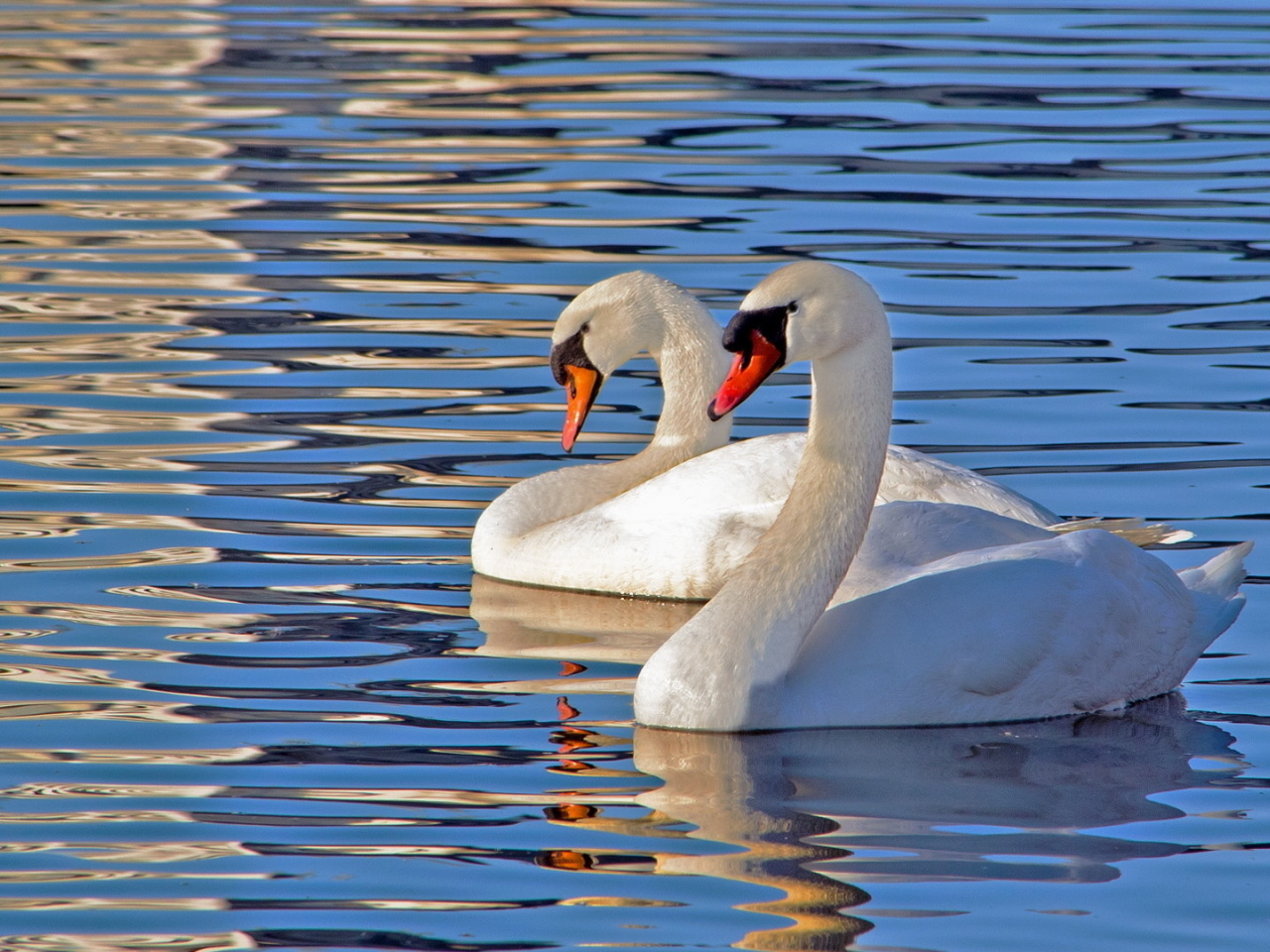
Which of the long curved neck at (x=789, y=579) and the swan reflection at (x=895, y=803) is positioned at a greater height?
the long curved neck at (x=789, y=579)

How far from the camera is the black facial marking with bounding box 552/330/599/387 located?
8.52 m

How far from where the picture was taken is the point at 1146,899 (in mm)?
5109

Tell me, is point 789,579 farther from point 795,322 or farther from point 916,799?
point 916,799

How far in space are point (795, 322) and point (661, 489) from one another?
1747mm

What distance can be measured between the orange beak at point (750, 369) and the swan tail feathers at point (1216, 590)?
1.51 metres

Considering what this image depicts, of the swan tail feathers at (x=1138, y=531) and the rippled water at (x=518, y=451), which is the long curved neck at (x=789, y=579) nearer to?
the rippled water at (x=518, y=451)

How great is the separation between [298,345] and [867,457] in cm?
515

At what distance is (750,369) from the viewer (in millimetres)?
6410

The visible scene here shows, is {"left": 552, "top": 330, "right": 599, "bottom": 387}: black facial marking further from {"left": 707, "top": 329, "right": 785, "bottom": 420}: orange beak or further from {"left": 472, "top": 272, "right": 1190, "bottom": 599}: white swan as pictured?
{"left": 707, "top": 329, "right": 785, "bottom": 420}: orange beak

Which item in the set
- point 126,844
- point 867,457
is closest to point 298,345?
point 867,457

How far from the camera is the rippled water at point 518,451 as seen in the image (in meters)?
5.22

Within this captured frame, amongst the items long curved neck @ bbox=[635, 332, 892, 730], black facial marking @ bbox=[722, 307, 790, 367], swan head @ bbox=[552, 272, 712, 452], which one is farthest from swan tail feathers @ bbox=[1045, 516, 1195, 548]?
swan head @ bbox=[552, 272, 712, 452]

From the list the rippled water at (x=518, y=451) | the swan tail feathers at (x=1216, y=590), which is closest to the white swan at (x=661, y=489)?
the rippled water at (x=518, y=451)

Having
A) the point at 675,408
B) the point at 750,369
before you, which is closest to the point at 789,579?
the point at 750,369
